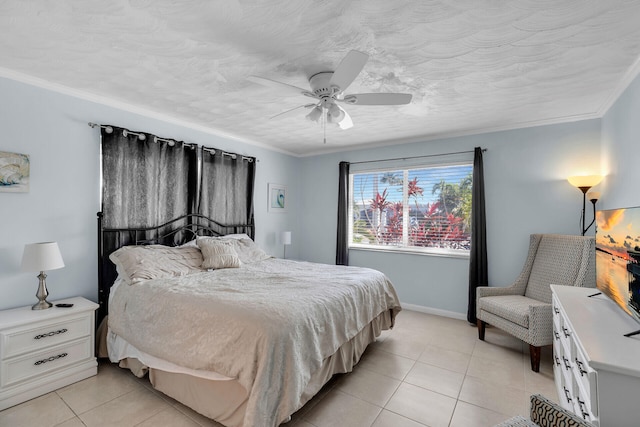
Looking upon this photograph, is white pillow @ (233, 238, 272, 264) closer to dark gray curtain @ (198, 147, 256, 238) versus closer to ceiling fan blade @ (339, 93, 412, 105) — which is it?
dark gray curtain @ (198, 147, 256, 238)

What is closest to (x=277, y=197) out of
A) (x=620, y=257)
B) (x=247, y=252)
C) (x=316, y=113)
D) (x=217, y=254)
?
(x=247, y=252)

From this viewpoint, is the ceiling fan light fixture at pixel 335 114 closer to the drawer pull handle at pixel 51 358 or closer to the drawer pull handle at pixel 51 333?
the drawer pull handle at pixel 51 333

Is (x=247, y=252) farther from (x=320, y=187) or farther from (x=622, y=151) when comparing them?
(x=622, y=151)

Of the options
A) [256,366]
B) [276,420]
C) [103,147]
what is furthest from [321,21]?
[103,147]

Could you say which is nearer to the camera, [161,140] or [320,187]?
[161,140]

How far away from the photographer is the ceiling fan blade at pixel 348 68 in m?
1.69

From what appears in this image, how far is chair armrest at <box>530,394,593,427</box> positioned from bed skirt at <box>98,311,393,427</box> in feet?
3.91

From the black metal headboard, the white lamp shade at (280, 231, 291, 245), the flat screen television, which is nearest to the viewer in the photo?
the flat screen television

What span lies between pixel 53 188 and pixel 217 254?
5.04 feet

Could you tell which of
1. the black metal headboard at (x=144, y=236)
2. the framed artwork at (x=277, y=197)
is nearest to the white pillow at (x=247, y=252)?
the black metal headboard at (x=144, y=236)

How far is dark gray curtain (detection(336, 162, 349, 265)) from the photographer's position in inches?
189

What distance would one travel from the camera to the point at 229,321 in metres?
1.86

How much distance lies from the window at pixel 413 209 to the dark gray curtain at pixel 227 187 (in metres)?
1.70

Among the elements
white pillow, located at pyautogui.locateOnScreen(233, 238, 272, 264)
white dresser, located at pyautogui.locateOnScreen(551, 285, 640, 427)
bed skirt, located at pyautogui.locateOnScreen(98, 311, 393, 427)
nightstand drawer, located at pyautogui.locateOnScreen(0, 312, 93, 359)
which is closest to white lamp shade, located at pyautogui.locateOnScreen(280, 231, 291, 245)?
white pillow, located at pyautogui.locateOnScreen(233, 238, 272, 264)
